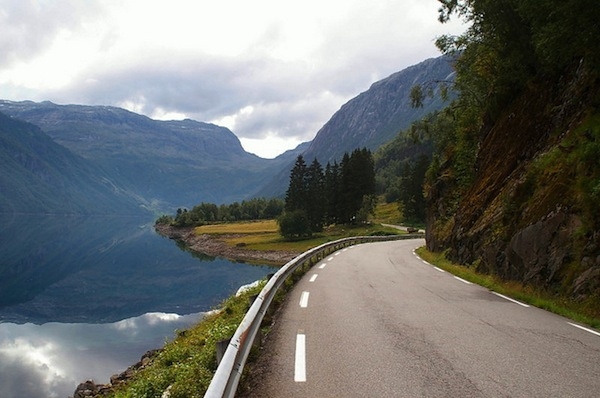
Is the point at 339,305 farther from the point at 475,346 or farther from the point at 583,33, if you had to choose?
the point at 583,33

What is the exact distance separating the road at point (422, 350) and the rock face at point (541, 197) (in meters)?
1.83

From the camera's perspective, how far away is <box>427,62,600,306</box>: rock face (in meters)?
11.5

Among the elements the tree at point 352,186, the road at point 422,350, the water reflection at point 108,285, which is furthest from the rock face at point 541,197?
the tree at point 352,186

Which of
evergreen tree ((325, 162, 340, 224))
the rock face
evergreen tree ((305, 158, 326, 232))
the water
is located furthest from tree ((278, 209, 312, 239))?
→ the rock face

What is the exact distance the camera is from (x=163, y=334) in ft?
82.2

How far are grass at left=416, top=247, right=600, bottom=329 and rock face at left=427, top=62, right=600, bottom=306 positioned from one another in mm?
249

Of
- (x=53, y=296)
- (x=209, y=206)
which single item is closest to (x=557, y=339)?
(x=53, y=296)

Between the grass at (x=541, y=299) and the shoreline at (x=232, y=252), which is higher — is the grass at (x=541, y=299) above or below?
above

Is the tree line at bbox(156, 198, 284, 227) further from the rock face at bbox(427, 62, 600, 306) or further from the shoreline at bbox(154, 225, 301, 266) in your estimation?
the rock face at bbox(427, 62, 600, 306)

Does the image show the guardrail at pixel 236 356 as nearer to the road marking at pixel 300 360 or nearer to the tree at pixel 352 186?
the road marking at pixel 300 360

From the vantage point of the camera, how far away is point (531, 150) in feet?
62.3

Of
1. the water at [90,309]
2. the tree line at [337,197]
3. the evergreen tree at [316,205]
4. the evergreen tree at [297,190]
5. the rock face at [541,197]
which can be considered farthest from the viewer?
the evergreen tree at [297,190]

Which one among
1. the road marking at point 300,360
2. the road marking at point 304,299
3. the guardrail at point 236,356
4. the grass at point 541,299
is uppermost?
the guardrail at point 236,356

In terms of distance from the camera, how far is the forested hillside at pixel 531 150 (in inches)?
476
